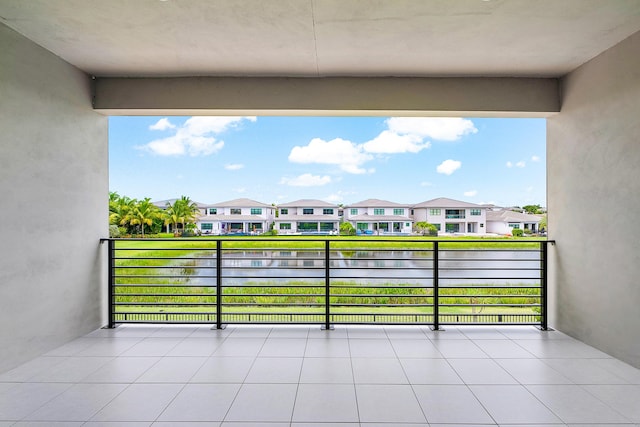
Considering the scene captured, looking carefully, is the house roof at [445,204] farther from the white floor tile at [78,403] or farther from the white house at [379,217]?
the white floor tile at [78,403]

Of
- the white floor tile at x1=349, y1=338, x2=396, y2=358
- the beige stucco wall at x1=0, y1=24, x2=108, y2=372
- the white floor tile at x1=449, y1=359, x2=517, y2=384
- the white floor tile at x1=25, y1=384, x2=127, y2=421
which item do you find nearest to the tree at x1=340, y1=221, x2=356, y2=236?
the white floor tile at x1=349, y1=338, x2=396, y2=358

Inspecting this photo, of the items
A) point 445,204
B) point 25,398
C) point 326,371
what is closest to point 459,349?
point 326,371

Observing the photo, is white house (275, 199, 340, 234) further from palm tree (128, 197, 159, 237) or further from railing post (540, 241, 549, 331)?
railing post (540, 241, 549, 331)

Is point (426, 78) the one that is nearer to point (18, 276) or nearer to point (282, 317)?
point (282, 317)

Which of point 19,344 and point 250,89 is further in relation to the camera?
point 250,89

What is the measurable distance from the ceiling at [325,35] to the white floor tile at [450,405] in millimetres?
2707

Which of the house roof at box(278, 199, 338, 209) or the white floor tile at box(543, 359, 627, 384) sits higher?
the house roof at box(278, 199, 338, 209)

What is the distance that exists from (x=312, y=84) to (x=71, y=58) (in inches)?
93.5

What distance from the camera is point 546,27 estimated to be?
2.62 meters

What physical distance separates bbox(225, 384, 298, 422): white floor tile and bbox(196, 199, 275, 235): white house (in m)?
2.60

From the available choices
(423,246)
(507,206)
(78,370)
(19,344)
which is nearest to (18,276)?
(19,344)

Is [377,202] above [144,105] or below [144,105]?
below

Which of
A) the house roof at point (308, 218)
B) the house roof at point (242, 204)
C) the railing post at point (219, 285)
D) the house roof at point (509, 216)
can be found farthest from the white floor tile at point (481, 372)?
the house roof at point (242, 204)

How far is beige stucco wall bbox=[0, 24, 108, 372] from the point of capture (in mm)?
2654
